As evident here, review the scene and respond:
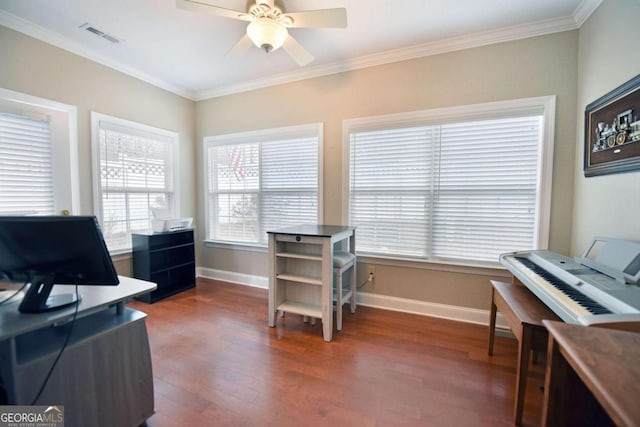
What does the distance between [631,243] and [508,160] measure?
45.7 inches

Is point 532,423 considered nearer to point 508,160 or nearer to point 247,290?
point 508,160

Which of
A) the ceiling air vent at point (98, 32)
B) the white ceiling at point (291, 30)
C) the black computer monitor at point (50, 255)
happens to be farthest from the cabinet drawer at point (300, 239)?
the ceiling air vent at point (98, 32)

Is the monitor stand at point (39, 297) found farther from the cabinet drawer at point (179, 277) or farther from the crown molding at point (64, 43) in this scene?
the crown molding at point (64, 43)

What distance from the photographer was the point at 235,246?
12.3 ft

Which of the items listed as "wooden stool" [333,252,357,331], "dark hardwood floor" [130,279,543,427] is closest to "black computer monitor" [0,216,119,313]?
"dark hardwood floor" [130,279,543,427]

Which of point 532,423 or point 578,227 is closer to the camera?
point 532,423

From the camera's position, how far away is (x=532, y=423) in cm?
144

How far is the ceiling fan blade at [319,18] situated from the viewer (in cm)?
171

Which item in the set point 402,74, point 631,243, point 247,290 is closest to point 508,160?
point 631,243

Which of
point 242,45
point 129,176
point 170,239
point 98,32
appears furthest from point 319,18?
point 170,239

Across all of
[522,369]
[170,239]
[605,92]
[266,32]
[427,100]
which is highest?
[266,32]

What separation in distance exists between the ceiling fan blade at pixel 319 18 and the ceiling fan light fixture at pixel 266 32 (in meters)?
0.09

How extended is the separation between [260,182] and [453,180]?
7.71 ft

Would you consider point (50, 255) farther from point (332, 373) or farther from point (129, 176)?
point (129, 176)
